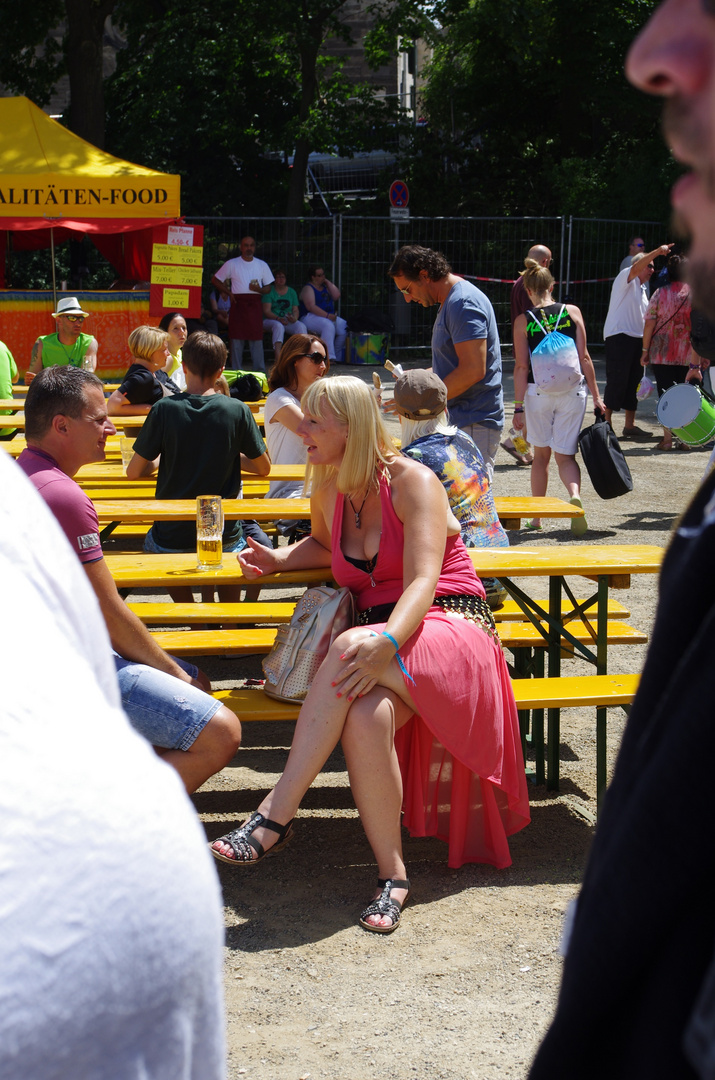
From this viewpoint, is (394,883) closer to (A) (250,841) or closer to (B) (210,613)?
(A) (250,841)

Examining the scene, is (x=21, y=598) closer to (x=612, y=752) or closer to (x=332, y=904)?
(x=332, y=904)

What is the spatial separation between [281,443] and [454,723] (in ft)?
9.96

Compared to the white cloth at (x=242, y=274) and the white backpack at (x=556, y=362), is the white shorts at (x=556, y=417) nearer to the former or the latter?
the white backpack at (x=556, y=362)

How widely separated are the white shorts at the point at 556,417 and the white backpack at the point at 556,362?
0.25 ft

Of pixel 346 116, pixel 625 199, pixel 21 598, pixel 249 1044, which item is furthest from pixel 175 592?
pixel 346 116

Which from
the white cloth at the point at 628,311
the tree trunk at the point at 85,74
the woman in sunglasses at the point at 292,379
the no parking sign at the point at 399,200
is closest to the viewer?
the woman in sunglasses at the point at 292,379

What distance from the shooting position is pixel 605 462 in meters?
6.80

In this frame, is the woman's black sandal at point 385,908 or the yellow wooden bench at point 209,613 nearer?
the woman's black sandal at point 385,908

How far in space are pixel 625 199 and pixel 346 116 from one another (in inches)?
241

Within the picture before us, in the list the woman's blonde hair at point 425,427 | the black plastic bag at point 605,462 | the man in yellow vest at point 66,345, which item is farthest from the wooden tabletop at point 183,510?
the man in yellow vest at point 66,345

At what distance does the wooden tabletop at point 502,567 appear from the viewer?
142 inches

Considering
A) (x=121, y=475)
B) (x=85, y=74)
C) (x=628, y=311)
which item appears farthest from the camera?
(x=85, y=74)

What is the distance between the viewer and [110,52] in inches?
1131

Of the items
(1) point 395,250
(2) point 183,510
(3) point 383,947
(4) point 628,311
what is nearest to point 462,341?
(2) point 183,510
